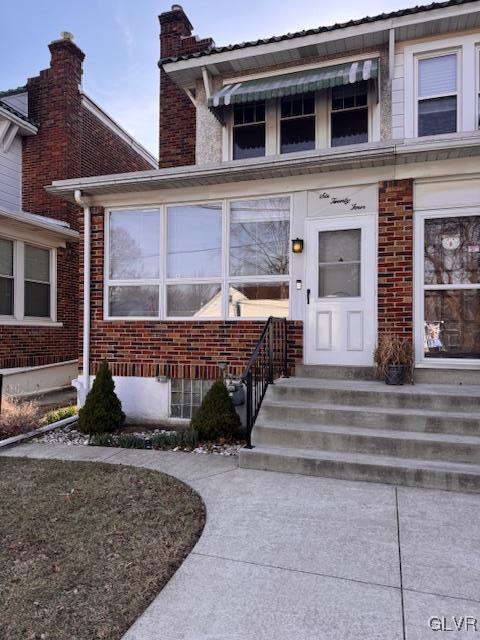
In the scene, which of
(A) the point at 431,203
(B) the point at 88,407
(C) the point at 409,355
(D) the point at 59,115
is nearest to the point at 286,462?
(C) the point at 409,355

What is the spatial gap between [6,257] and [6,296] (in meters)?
0.79


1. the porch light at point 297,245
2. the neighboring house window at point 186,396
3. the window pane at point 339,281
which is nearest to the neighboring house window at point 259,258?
the porch light at point 297,245

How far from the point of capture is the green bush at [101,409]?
19.4 feet

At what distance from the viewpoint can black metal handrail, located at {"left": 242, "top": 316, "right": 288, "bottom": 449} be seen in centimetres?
459

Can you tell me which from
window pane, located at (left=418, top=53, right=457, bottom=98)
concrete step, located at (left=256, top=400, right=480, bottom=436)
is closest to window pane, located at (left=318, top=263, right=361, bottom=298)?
concrete step, located at (left=256, top=400, right=480, bottom=436)

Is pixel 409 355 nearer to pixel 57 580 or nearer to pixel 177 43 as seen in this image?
pixel 57 580

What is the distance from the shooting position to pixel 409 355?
5.36 meters

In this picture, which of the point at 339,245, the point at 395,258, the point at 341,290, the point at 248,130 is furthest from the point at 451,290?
the point at 248,130

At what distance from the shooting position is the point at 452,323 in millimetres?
5664

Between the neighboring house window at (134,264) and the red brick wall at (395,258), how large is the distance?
3300 millimetres

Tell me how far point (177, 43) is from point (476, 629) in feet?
34.2

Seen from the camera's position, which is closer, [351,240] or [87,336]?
[351,240]

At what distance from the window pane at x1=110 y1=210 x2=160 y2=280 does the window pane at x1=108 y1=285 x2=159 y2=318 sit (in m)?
0.19

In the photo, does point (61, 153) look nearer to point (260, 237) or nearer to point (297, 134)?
point (297, 134)
